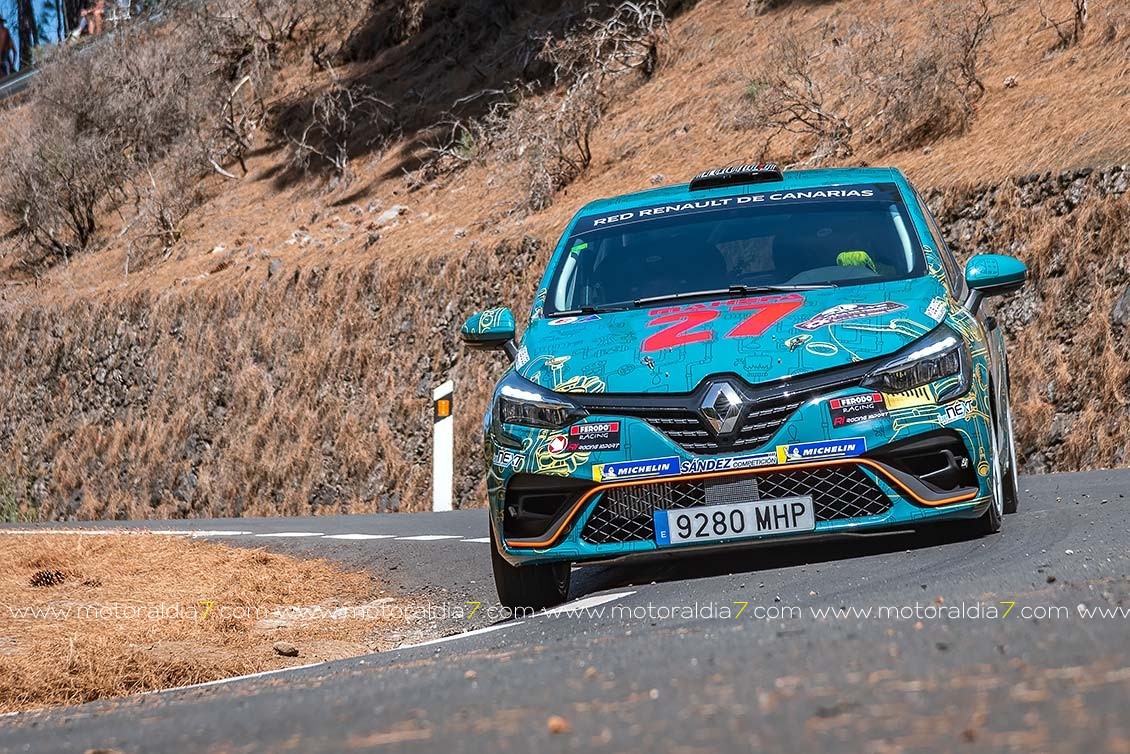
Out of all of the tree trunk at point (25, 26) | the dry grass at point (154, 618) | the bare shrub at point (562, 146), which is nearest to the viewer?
the dry grass at point (154, 618)

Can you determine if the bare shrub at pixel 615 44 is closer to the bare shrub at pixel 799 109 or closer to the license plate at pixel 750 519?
the bare shrub at pixel 799 109

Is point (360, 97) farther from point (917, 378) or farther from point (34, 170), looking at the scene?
point (917, 378)

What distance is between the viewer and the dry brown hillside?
1405 centimetres

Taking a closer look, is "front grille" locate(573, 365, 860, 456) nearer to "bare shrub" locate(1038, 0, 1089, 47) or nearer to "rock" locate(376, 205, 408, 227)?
"bare shrub" locate(1038, 0, 1089, 47)

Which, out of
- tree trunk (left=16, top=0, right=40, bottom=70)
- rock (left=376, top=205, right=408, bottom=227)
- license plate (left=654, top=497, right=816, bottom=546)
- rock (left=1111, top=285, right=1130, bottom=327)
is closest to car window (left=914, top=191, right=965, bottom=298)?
license plate (left=654, top=497, right=816, bottom=546)

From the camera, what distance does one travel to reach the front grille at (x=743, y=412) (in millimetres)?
5793

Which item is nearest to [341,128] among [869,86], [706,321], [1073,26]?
[869,86]

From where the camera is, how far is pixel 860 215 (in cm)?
739

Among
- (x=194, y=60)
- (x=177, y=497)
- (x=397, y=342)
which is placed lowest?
(x=177, y=497)

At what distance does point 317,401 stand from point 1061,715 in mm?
19021

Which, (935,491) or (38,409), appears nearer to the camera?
(935,491)

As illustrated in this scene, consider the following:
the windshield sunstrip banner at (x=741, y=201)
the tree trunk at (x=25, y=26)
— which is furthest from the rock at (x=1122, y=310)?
the tree trunk at (x=25, y=26)

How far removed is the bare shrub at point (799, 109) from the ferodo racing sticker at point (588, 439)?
1356 centimetres

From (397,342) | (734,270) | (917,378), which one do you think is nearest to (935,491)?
(917,378)
